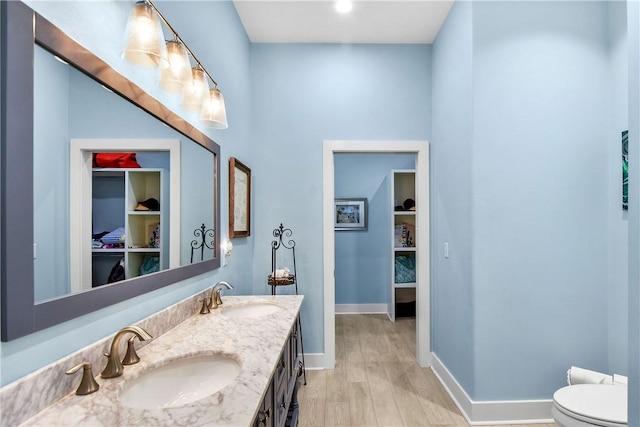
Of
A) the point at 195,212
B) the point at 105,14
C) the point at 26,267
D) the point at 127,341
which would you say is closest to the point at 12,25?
the point at 105,14

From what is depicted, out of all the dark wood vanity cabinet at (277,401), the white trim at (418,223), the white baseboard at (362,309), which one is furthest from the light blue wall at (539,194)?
the white baseboard at (362,309)

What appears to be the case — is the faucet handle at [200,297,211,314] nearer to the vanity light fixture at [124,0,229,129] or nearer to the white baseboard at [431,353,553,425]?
the vanity light fixture at [124,0,229,129]

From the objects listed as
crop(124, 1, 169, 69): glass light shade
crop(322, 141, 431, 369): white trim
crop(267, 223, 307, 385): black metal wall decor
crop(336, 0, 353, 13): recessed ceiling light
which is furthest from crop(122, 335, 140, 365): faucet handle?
crop(336, 0, 353, 13): recessed ceiling light

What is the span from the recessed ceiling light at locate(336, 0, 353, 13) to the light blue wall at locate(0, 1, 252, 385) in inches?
31.0

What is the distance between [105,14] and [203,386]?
1318 mm

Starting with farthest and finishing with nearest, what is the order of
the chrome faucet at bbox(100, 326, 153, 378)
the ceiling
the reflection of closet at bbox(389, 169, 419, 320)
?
the reflection of closet at bbox(389, 169, 419, 320) < the ceiling < the chrome faucet at bbox(100, 326, 153, 378)

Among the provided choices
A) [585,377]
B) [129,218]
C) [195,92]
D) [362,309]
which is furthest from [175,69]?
[362,309]

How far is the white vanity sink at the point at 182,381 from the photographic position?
1086 mm

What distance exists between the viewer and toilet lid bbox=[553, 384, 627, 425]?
59.3 inches

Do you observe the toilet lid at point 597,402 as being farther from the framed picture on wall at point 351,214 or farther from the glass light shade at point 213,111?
the framed picture on wall at point 351,214

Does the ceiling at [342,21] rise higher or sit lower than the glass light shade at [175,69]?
higher

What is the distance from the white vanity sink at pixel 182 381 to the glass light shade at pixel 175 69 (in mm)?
1137

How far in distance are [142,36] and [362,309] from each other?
14.2ft

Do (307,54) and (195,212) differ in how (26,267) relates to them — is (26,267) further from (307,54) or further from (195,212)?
(307,54)
